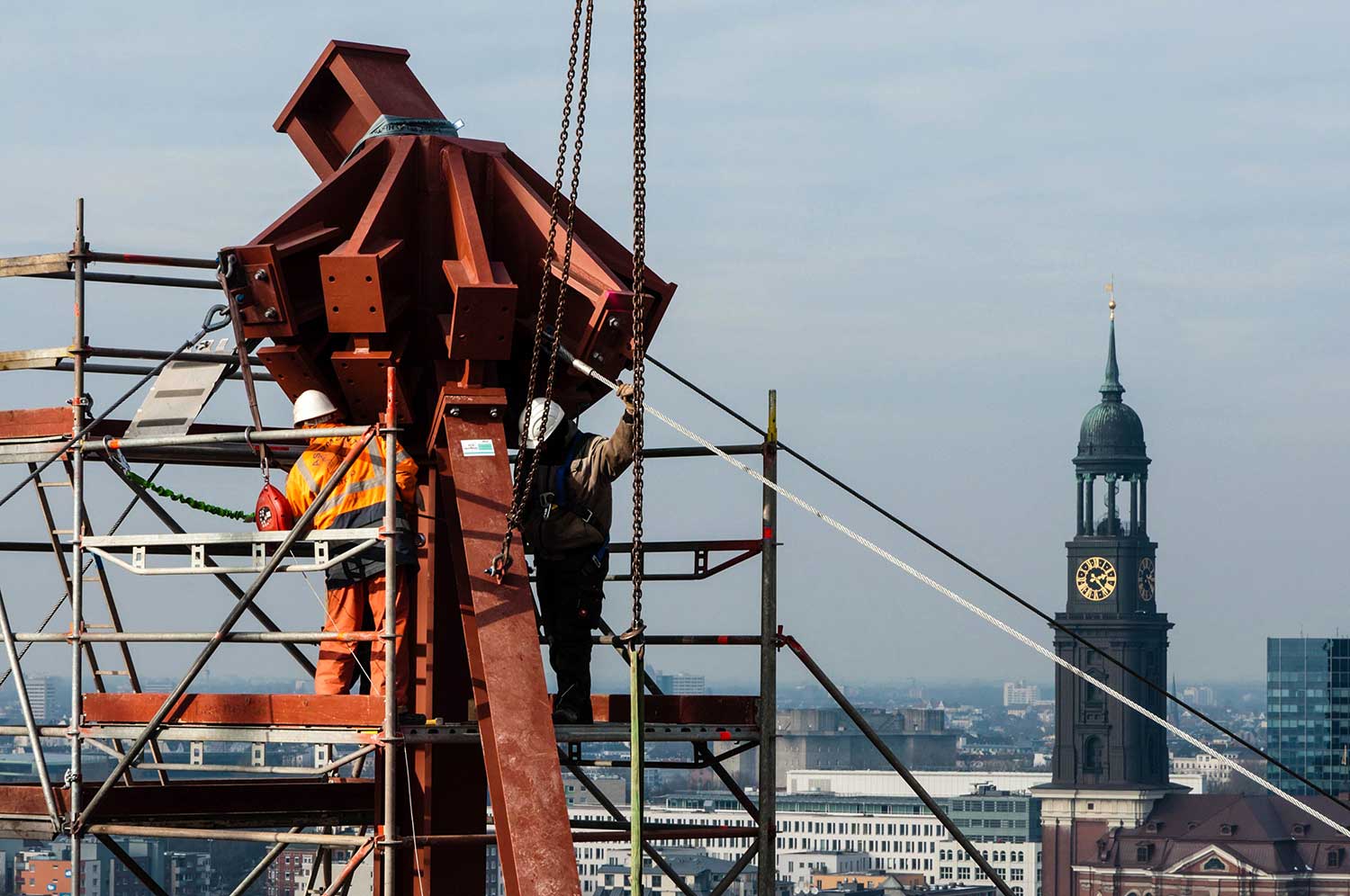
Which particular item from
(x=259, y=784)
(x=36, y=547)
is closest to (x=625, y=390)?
(x=259, y=784)

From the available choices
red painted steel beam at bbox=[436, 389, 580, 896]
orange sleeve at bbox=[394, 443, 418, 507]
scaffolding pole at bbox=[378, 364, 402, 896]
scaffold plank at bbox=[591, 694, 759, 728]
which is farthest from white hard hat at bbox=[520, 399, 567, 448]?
scaffold plank at bbox=[591, 694, 759, 728]

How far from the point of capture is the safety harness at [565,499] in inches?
587

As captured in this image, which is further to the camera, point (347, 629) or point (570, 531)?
point (570, 531)

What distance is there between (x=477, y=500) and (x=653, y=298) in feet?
6.71

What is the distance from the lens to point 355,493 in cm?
1423

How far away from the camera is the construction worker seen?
14.6m

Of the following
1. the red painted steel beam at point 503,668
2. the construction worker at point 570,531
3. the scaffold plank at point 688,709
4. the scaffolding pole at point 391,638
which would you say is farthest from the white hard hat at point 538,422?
the scaffold plank at point 688,709

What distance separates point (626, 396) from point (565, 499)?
1161 millimetres

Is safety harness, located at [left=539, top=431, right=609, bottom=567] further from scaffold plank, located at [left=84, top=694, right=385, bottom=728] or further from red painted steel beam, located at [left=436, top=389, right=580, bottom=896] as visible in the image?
scaffold plank, located at [left=84, top=694, right=385, bottom=728]

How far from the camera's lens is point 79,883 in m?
14.2

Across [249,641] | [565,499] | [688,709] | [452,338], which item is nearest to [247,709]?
[249,641]

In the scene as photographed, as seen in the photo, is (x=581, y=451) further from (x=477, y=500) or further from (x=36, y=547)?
(x=36, y=547)

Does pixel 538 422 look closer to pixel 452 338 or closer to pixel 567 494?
pixel 567 494

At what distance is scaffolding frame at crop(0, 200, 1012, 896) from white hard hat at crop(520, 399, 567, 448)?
946 mm
